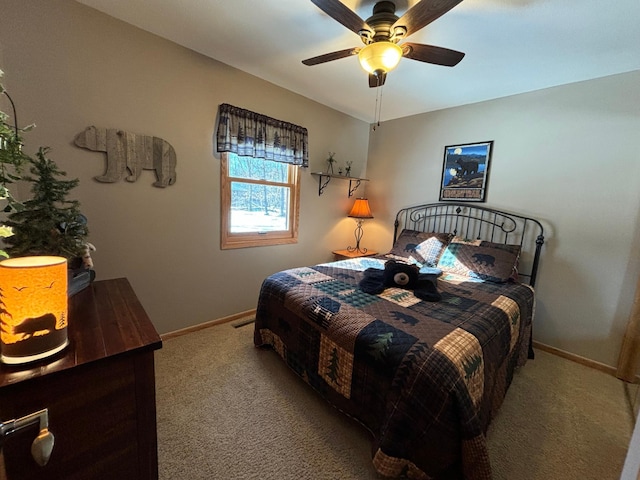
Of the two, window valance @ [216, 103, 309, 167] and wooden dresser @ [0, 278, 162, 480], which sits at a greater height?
window valance @ [216, 103, 309, 167]

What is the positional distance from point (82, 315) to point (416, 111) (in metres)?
3.61

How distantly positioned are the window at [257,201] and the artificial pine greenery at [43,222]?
1.39 meters

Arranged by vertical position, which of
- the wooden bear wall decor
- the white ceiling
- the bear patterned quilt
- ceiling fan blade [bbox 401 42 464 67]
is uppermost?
the white ceiling

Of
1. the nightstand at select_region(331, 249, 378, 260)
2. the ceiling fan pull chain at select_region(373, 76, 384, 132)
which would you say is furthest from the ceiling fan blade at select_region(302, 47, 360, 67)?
the nightstand at select_region(331, 249, 378, 260)

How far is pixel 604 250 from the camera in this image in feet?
7.20

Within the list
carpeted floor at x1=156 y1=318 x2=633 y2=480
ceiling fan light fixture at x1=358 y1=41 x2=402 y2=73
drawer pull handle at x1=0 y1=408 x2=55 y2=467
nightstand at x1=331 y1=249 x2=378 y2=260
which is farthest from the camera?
nightstand at x1=331 y1=249 x2=378 y2=260

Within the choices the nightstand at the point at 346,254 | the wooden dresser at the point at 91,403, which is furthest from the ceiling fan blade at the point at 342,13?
the nightstand at the point at 346,254

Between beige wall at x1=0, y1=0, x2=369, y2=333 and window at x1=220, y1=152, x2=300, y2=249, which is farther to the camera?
window at x1=220, y1=152, x2=300, y2=249

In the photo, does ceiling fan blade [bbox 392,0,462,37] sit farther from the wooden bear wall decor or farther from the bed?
the wooden bear wall decor

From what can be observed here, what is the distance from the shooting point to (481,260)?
241cm

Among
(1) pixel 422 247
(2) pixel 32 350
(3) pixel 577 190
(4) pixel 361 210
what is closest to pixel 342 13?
(2) pixel 32 350

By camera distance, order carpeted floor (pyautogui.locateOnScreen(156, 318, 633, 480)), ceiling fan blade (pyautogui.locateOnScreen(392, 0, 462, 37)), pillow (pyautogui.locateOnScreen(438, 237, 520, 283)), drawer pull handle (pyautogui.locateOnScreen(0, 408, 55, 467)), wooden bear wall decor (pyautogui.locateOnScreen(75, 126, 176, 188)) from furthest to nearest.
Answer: pillow (pyautogui.locateOnScreen(438, 237, 520, 283)) → wooden bear wall decor (pyautogui.locateOnScreen(75, 126, 176, 188)) → carpeted floor (pyautogui.locateOnScreen(156, 318, 633, 480)) → ceiling fan blade (pyautogui.locateOnScreen(392, 0, 462, 37)) → drawer pull handle (pyautogui.locateOnScreen(0, 408, 55, 467))

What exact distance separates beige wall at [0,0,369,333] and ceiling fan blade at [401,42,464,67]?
1.57 metres

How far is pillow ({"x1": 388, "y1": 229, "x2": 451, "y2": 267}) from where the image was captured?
2.72 meters
